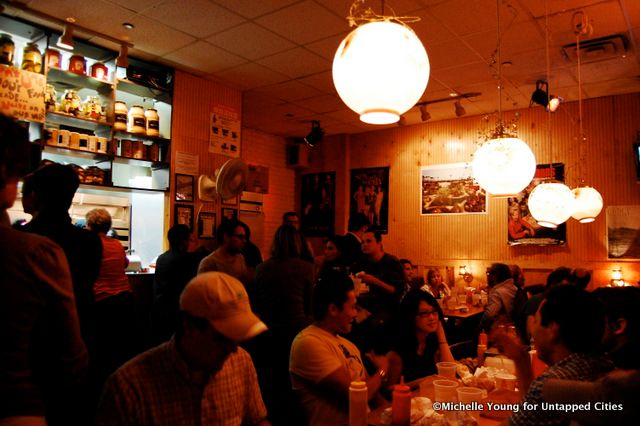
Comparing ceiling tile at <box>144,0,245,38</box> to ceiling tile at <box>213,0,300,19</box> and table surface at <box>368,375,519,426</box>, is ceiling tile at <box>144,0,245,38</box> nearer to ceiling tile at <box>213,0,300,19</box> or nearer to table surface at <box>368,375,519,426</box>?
ceiling tile at <box>213,0,300,19</box>

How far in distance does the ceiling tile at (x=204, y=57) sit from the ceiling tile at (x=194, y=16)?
13.4 inches

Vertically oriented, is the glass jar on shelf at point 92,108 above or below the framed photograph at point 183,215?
above

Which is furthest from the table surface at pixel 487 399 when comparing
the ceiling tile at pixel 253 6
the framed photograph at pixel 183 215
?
the framed photograph at pixel 183 215

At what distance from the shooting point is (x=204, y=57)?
526cm

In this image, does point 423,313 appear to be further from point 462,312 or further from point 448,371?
point 462,312

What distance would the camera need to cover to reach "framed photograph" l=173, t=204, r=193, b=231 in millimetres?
5480

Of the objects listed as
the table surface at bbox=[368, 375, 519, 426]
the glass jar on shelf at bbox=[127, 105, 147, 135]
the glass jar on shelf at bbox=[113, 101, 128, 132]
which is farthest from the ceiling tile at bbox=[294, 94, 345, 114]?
the table surface at bbox=[368, 375, 519, 426]

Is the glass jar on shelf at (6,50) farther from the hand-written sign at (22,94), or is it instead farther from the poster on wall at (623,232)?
the poster on wall at (623,232)

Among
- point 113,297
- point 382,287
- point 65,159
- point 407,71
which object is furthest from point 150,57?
point 407,71

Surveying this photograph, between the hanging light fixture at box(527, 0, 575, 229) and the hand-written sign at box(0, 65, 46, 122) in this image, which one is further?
the hand-written sign at box(0, 65, 46, 122)

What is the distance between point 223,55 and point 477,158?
332cm

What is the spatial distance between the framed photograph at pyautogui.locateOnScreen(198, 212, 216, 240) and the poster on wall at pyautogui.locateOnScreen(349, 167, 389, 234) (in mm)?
3349

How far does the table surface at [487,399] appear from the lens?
2.06 m

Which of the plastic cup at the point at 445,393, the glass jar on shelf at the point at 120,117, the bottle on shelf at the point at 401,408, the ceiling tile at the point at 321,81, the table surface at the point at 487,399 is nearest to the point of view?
the bottle on shelf at the point at 401,408
